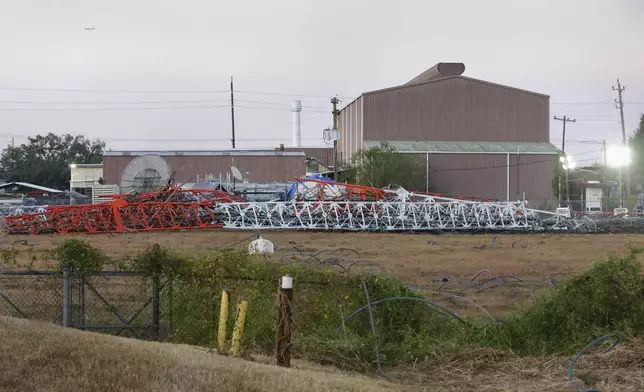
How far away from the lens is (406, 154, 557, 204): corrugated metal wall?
188ft

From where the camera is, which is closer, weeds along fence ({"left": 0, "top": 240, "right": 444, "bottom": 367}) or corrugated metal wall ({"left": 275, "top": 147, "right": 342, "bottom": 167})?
weeds along fence ({"left": 0, "top": 240, "right": 444, "bottom": 367})

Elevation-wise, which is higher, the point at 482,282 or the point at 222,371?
the point at 222,371

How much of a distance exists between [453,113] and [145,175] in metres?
29.0

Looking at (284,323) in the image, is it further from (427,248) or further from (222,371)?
(427,248)

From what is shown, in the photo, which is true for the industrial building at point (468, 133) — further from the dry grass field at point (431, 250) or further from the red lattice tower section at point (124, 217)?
the red lattice tower section at point (124, 217)

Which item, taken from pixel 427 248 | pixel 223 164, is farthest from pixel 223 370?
pixel 223 164

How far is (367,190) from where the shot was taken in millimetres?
42125

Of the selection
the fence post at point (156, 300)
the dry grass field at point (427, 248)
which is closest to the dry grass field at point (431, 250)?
the dry grass field at point (427, 248)

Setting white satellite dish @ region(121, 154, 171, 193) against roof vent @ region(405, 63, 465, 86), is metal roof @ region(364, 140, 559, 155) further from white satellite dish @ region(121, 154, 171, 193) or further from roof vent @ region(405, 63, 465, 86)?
white satellite dish @ region(121, 154, 171, 193)

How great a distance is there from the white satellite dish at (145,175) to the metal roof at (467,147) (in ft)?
68.9

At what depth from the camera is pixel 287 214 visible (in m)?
39.9

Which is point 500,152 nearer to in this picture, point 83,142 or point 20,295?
point 20,295

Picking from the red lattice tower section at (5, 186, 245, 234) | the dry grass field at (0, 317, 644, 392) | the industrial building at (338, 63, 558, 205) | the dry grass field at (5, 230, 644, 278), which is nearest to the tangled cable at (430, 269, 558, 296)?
the dry grass field at (5, 230, 644, 278)

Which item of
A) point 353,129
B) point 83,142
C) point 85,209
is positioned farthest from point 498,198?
point 83,142
